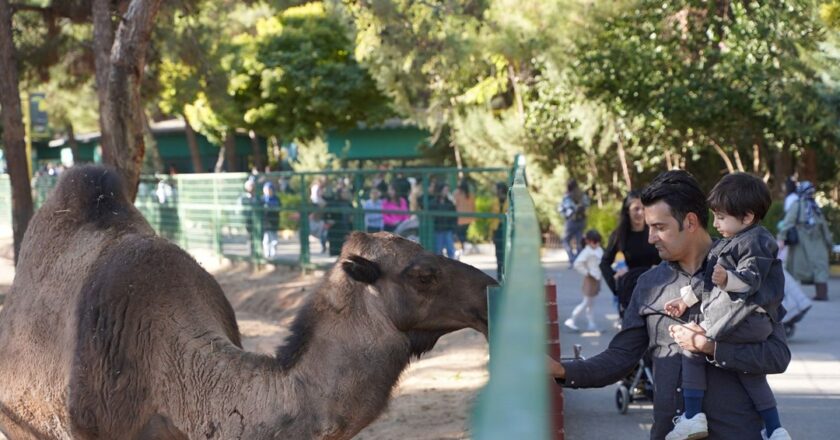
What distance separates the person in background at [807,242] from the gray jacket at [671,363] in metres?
12.3

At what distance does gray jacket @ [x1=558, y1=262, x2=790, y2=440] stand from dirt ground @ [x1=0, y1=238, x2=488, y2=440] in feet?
3.24

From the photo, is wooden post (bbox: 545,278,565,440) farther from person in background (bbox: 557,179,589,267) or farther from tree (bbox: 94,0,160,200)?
person in background (bbox: 557,179,589,267)

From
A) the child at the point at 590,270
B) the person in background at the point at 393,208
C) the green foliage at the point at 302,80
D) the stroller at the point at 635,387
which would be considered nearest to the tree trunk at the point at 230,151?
the green foliage at the point at 302,80

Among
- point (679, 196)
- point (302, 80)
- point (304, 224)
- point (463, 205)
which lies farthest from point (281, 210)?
point (302, 80)

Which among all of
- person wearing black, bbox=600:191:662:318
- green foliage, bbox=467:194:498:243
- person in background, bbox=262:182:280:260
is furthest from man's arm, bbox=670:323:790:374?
person in background, bbox=262:182:280:260

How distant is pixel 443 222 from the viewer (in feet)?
52.8

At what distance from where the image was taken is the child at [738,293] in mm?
3887

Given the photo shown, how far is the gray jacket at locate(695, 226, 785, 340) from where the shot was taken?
3.87 meters

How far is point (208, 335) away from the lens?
5.36 metres

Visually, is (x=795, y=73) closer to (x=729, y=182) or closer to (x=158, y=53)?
(x=158, y=53)

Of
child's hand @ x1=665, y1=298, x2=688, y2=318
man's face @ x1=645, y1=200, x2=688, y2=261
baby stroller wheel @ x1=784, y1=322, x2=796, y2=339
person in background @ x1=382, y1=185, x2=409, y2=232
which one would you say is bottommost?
baby stroller wheel @ x1=784, y1=322, x2=796, y2=339

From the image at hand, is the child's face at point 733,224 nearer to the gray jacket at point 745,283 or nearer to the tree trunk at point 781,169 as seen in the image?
the gray jacket at point 745,283

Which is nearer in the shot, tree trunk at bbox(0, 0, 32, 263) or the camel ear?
the camel ear

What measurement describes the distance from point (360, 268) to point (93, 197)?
2.25 m
